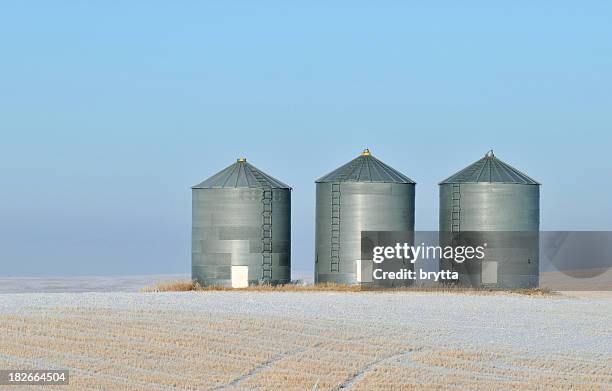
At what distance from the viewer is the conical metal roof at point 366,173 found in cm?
4650

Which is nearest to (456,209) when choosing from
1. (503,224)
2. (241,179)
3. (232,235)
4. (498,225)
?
(498,225)

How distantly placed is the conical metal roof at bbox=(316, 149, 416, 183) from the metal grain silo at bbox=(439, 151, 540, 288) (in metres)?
2.65

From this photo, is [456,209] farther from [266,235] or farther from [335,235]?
[266,235]

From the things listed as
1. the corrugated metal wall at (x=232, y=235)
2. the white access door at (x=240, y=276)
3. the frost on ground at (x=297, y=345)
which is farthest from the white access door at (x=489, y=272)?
the white access door at (x=240, y=276)

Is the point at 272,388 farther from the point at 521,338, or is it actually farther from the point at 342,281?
the point at 342,281

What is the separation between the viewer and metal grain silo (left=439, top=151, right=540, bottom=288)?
46.4 meters

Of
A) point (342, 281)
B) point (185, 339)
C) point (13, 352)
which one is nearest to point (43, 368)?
point (13, 352)

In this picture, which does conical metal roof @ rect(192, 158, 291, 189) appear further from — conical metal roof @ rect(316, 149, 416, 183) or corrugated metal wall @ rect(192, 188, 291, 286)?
conical metal roof @ rect(316, 149, 416, 183)

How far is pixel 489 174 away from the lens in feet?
155

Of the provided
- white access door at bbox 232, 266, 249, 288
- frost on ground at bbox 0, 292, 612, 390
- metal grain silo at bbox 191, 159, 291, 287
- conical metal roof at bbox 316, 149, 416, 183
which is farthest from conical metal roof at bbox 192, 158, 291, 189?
frost on ground at bbox 0, 292, 612, 390

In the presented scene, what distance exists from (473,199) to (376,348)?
1952 cm

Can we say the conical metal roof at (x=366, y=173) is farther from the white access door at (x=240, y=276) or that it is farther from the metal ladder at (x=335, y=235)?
the white access door at (x=240, y=276)

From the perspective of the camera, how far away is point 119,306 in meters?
35.0

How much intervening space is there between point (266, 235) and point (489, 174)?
10.0 metres
